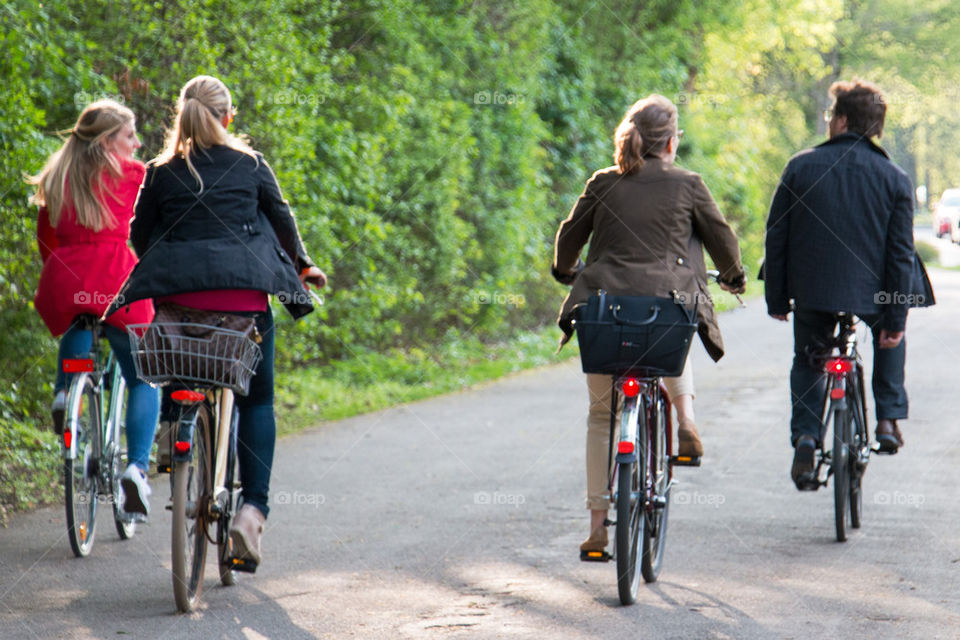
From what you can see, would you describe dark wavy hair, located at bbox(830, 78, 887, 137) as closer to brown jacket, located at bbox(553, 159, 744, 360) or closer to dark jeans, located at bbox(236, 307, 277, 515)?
Answer: brown jacket, located at bbox(553, 159, 744, 360)

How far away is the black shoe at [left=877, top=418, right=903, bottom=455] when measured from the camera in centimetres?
604

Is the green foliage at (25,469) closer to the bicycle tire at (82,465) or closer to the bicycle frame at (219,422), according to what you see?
the bicycle tire at (82,465)

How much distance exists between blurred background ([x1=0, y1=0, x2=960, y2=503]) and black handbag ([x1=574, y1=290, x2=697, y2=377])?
11.4 feet

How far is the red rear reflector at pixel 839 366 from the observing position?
589 centimetres

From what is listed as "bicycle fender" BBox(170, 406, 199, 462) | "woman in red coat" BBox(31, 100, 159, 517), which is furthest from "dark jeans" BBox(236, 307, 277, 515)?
"woman in red coat" BBox(31, 100, 159, 517)

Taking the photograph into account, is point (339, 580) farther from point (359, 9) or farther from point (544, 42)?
point (544, 42)

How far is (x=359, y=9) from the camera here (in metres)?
11.1

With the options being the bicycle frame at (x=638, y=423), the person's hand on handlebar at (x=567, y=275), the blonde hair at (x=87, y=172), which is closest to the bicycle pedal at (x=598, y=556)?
the bicycle frame at (x=638, y=423)

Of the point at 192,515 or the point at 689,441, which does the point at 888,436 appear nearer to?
the point at 689,441

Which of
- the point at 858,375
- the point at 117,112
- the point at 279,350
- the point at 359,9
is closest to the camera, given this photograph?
the point at 117,112

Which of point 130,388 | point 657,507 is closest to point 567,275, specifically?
point 657,507

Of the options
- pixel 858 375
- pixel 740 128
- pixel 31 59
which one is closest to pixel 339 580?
pixel 858 375

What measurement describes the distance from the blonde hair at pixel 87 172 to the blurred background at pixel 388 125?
125cm

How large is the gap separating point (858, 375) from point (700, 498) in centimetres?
117
